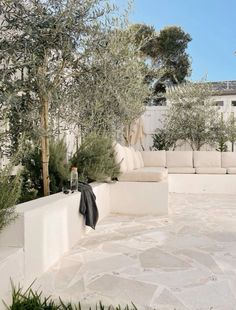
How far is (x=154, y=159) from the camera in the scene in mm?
9828

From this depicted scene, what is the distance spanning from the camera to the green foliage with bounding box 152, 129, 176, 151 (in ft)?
37.6

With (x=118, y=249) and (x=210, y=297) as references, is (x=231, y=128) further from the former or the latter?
(x=210, y=297)

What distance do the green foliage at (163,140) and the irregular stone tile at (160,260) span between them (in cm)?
757

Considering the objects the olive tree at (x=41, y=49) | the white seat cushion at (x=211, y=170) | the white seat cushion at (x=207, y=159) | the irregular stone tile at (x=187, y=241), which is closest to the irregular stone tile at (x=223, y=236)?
the irregular stone tile at (x=187, y=241)

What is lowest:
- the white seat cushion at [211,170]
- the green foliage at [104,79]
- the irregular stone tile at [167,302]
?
the irregular stone tile at [167,302]

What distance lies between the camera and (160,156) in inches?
389

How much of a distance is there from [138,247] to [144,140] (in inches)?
318

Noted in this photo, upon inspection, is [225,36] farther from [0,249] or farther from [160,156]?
[0,249]

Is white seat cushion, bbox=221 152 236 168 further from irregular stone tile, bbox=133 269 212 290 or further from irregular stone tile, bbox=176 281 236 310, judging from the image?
irregular stone tile, bbox=176 281 236 310

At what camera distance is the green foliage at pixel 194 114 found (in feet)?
36.0

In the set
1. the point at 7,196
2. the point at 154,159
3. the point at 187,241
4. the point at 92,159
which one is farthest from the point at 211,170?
the point at 7,196

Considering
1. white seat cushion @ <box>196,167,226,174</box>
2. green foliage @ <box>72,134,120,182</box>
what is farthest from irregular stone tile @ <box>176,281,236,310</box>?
white seat cushion @ <box>196,167,226,174</box>

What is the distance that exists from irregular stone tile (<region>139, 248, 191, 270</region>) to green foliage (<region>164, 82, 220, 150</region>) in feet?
24.3

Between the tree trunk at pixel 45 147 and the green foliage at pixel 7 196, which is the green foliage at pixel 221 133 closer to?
the tree trunk at pixel 45 147
